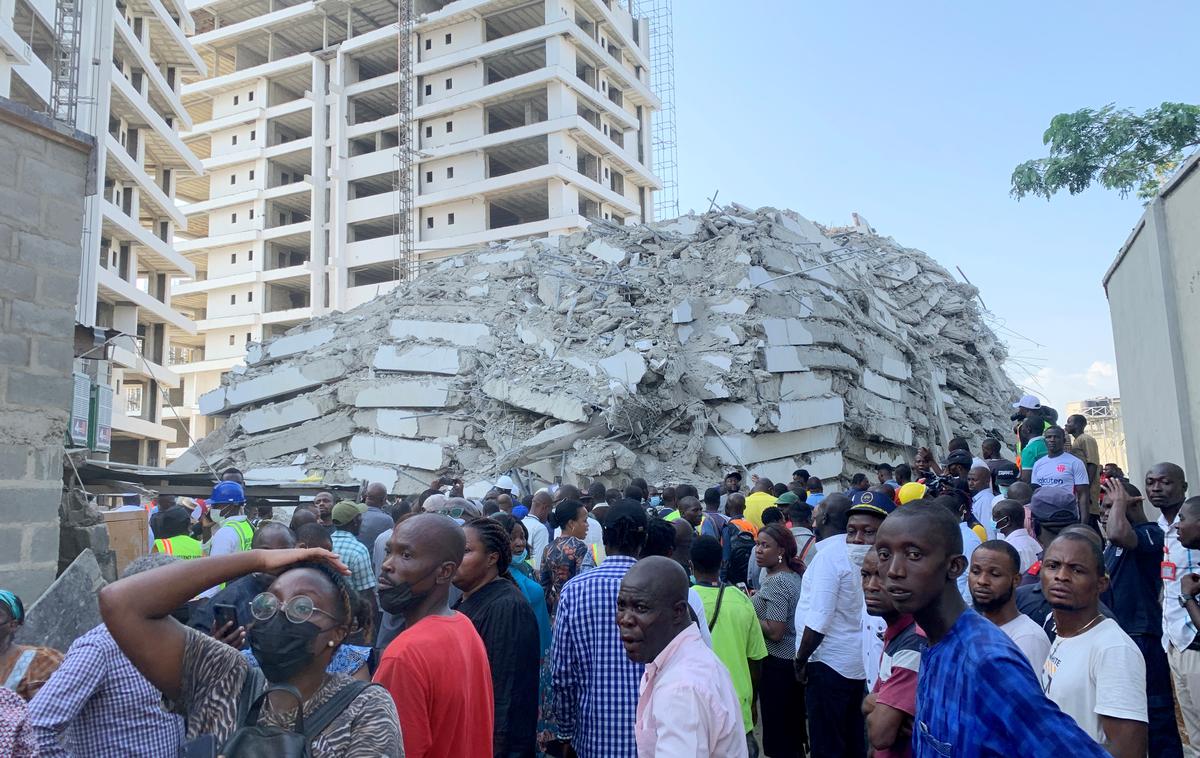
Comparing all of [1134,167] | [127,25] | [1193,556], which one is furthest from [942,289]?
[127,25]

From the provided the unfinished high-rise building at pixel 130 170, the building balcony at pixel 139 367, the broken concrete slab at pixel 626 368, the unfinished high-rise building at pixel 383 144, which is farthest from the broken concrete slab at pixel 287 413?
the unfinished high-rise building at pixel 383 144

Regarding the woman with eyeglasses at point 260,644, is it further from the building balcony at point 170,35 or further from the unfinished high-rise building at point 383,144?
the building balcony at point 170,35

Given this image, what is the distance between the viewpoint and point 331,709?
86.4 inches

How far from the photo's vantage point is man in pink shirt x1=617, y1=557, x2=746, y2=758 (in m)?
2.78

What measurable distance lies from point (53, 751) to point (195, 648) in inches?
33.3

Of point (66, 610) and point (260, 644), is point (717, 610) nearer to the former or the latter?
point (260, 644)

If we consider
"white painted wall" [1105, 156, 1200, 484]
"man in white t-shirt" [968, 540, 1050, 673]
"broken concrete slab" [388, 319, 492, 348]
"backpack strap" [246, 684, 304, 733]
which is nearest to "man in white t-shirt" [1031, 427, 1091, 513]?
"white painted wall" [1105, 156, 1200, 484]

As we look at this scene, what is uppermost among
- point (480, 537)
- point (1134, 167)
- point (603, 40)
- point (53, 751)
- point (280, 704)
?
point (603, 40)

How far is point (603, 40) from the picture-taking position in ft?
166

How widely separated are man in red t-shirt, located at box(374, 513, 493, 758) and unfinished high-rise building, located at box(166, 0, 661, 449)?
40867 mm

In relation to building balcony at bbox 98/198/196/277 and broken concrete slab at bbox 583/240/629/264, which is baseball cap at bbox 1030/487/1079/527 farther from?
building balcony at bbox 98/198/196/277

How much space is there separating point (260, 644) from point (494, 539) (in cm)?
200

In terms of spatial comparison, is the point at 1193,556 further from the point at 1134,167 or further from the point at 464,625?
the point at 1134,167

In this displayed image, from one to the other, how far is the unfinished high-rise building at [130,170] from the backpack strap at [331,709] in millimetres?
26832
